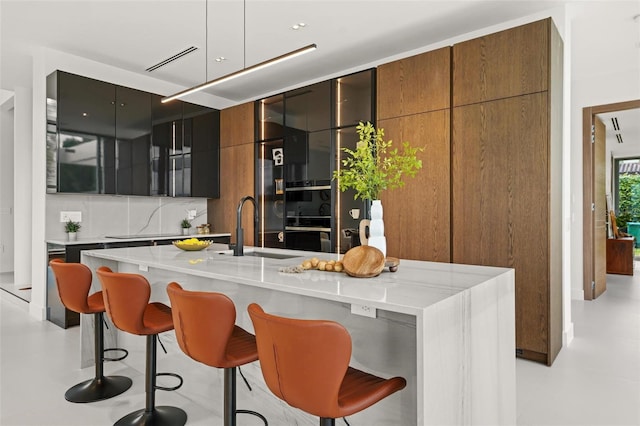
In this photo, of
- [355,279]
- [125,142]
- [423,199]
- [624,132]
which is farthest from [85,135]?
[624,132]

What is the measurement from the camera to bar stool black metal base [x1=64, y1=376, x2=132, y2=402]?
2.56 metres

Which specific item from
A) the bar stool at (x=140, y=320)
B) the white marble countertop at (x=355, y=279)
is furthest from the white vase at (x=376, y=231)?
the bar stool at (x=140, y=320)

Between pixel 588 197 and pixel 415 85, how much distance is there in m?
3.24

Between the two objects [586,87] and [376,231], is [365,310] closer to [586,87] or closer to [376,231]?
[376,231]

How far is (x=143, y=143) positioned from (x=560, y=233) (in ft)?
15.3

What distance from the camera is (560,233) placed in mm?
3377

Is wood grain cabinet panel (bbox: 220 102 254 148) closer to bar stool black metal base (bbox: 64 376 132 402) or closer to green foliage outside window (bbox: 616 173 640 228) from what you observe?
bar stool black metal base (bbox: 64 376 132 402)

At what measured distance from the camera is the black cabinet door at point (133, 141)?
188 inches

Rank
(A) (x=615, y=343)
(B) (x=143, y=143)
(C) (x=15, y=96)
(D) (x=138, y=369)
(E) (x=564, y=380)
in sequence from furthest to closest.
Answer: (C) (x=15, y=96), (B) (x=143, y=143), (A) (x=615, y=343), (D) (x=138, y=369), (E) (x=564, y=380)

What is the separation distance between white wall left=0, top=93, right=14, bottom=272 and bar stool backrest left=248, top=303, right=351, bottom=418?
783 cm

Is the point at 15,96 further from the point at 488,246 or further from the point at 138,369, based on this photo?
the point at 488,246

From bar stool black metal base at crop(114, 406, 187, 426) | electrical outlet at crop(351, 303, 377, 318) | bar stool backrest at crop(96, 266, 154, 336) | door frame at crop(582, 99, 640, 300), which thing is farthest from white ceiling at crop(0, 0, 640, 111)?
bar stool black metal base at crop(114, 406, 187, 426)

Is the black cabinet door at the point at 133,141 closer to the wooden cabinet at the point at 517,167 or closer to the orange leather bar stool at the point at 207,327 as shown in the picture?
the orange leather bar stool at the point at 207,327

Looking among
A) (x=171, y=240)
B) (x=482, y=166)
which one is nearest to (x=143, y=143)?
(x=171, y=240)
